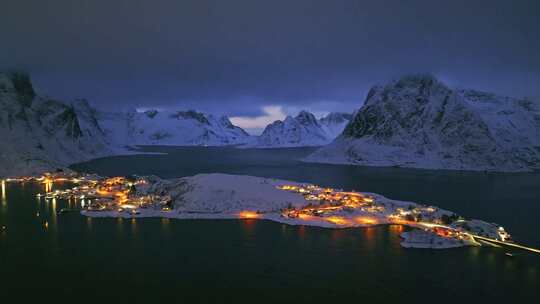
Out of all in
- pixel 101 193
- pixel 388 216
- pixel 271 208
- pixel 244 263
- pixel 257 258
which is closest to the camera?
pixel 244 263

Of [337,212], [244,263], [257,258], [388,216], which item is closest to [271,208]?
[337,212]

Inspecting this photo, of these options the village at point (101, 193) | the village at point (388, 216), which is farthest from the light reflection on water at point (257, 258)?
the village at point (101, 193)

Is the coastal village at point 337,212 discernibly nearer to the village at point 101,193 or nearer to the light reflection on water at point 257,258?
the village at point 101,193

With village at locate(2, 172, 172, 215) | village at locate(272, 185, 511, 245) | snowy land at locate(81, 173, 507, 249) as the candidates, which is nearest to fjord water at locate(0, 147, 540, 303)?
snowy land at locate(81, 173, 507, 249)

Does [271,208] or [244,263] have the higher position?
[271,208]

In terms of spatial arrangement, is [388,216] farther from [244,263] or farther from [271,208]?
[244,263]

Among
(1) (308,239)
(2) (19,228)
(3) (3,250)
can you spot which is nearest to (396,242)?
(1) (308,239)
